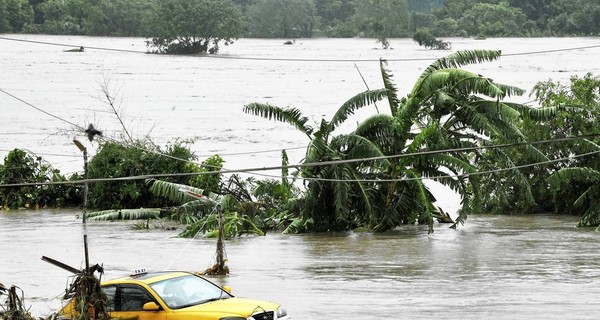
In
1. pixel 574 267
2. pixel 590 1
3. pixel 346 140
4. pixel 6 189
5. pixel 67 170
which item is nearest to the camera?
pixel 574 267

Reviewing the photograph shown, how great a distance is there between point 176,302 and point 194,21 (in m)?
109

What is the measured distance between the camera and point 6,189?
122ft

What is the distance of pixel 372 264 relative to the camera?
81.1 ft

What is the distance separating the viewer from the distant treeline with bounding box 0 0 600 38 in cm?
13288

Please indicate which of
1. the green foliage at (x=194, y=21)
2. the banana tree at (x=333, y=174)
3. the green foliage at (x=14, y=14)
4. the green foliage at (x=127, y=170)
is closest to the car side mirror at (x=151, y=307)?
the banana tree at (x=333, y=174)

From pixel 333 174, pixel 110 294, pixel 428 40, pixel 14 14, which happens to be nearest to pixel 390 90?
pixel 333 174

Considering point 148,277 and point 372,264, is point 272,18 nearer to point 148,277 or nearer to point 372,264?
point 372,264

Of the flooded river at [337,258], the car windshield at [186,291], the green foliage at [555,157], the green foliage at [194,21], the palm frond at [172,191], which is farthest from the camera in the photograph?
the green foliage at [194,21]

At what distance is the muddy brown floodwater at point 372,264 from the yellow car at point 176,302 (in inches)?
76.2

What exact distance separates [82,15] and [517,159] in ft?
365

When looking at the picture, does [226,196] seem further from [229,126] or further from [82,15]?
[82,15]

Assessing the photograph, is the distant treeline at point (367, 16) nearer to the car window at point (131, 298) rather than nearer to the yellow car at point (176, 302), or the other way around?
the yellow car at point (176, 302)

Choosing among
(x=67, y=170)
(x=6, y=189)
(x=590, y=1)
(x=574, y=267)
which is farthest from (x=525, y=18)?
(x=574, y=267)

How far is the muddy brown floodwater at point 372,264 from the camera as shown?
19625mm
